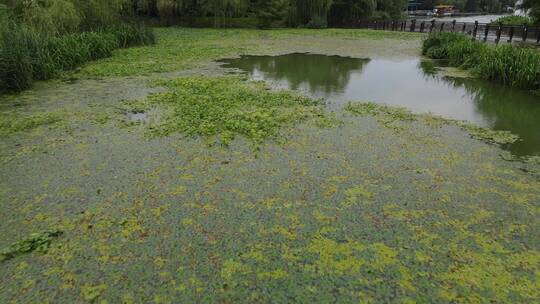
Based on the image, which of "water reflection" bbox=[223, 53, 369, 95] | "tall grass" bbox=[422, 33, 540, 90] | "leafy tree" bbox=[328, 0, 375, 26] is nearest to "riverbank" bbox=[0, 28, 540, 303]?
"water reflection" bbox=[223, 53, 369, 95]

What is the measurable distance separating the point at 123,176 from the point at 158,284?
59.3 inches

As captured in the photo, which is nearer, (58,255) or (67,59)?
(58,255)

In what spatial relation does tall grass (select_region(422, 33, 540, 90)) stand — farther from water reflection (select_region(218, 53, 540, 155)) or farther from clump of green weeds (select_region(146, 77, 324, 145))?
clump of green weeds (select_region(146, 77, 324, 145))

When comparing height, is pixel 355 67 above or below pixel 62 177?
above

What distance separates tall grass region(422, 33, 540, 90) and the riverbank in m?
3.62

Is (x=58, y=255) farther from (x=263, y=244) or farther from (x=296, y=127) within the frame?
(x=296, y=127)

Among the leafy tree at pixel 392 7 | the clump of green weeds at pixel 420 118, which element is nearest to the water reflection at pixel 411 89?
the clump of green weeds at pixel 420 118

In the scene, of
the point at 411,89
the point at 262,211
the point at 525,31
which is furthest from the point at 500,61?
the point at 525,31

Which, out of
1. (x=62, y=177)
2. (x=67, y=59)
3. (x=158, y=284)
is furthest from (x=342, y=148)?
(x=67, y=59)

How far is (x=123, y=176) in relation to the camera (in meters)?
3.19

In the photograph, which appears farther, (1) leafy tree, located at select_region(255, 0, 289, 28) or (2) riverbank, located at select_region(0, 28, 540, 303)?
(1) leafy tree, located at select_region(255, 0, 289, 28)

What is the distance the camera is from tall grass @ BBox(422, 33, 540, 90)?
Result: 689 centimetres

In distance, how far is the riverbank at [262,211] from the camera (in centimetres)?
198

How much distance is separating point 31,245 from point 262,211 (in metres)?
1.52
